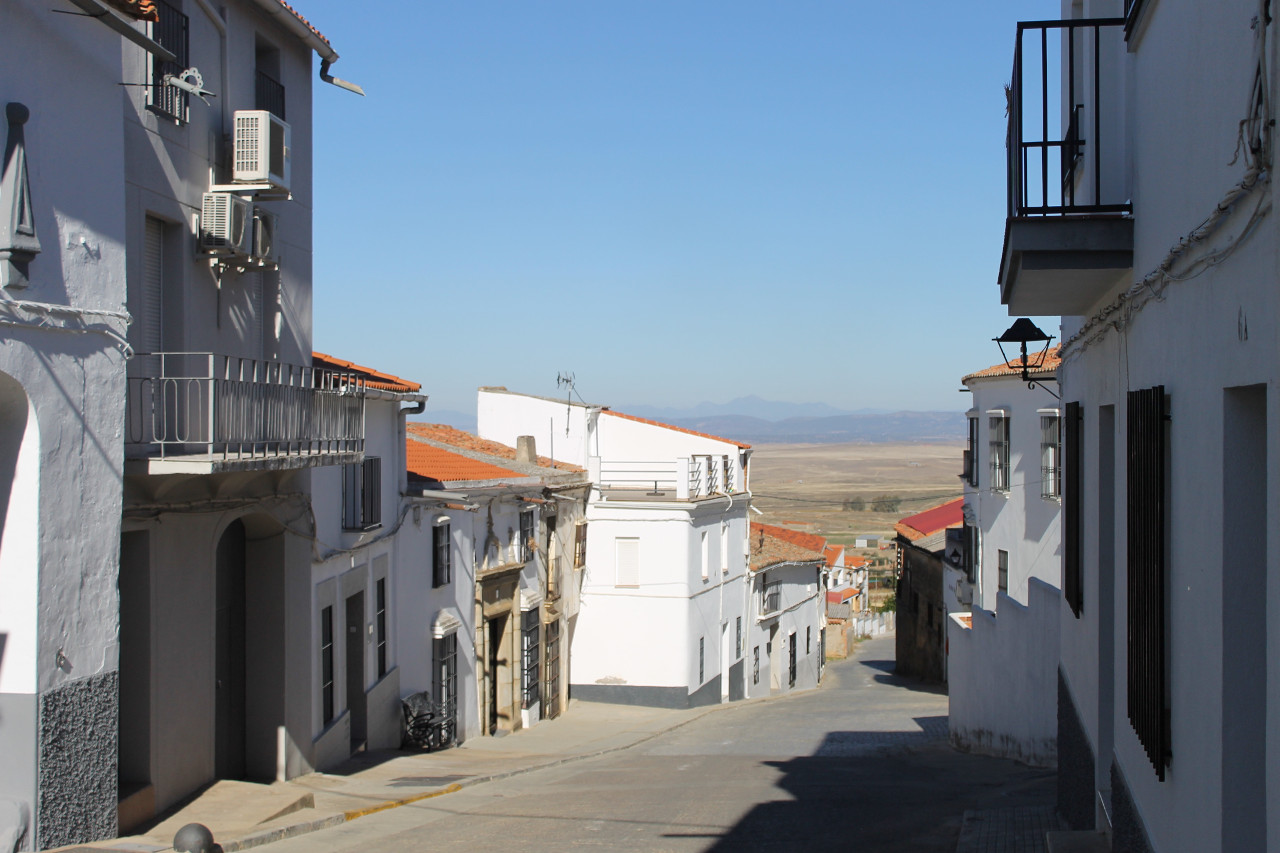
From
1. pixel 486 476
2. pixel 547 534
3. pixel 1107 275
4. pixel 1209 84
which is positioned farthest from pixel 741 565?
pixel 1209 84

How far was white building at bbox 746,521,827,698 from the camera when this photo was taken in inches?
1403

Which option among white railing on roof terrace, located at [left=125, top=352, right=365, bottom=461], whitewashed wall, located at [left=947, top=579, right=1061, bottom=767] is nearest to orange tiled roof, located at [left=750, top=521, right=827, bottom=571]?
whitewashed wall, located at [left=947, top=579, right=1061, bottom=767]

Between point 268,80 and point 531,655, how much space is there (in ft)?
47.7

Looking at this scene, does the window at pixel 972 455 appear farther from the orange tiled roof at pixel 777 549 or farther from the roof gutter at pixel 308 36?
the roof gutter at pixel 308 36

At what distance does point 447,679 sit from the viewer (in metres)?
19.4

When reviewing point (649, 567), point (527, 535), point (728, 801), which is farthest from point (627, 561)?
point (728, 801)

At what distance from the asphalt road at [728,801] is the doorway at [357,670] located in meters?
2.34

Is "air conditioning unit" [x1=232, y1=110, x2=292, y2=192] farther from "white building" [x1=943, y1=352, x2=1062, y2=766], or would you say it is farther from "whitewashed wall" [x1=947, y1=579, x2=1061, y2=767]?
"whitewashed wall" [x1=947, y1=579, x2=1061, y2=767]

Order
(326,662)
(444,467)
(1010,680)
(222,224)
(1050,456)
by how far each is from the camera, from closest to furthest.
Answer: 1. (222,224)
2. (326,662)
3. (1010,680)
4. (1050,456)
5. (444,467)

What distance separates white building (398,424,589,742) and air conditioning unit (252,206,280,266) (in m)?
6.70

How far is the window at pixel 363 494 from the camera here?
49.3 ft

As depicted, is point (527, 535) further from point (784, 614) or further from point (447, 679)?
point (784, 614)

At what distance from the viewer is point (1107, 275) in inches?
272

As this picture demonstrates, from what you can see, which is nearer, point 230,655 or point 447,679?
point 230,655
